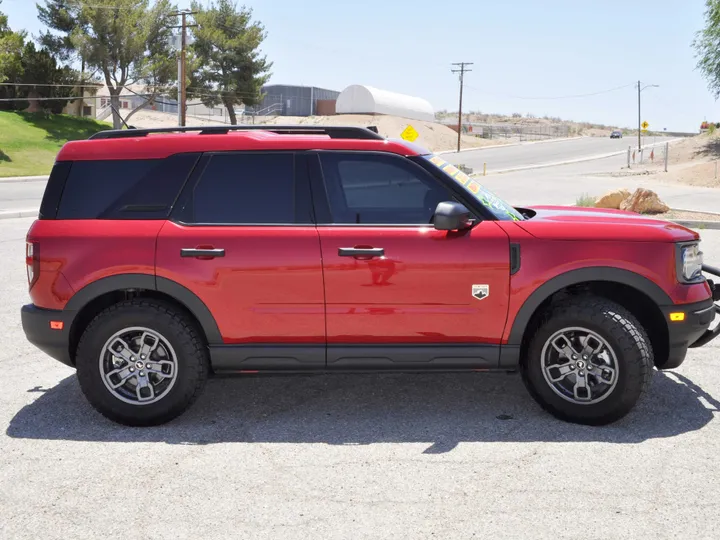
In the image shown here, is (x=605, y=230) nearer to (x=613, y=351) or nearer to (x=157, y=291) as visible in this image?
(x=613, y=351)

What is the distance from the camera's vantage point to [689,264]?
5094 mm

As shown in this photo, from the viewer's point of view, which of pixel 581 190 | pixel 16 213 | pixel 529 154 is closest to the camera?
pixel 16 213

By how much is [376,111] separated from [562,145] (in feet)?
70.7

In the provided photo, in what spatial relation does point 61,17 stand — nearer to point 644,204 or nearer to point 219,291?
point 644,204

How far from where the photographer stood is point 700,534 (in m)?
3.53

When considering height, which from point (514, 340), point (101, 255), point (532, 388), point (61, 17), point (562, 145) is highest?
point (61, 17)

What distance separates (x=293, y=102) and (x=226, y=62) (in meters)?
29.5

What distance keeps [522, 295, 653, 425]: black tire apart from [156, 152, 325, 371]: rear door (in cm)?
140

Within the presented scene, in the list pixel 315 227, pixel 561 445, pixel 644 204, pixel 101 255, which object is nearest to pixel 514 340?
pixel 561 445

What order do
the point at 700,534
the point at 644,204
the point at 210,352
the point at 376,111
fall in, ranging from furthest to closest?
the point at 376,111 < the point at 644,204 < the point at 210,352 < the point at 700,534

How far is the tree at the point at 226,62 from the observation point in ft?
233

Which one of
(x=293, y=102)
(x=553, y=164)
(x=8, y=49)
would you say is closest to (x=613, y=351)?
(x=8, y=49)

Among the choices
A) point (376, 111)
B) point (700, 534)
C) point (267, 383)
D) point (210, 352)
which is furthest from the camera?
point (376, 111)

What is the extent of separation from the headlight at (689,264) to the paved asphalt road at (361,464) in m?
0.93
